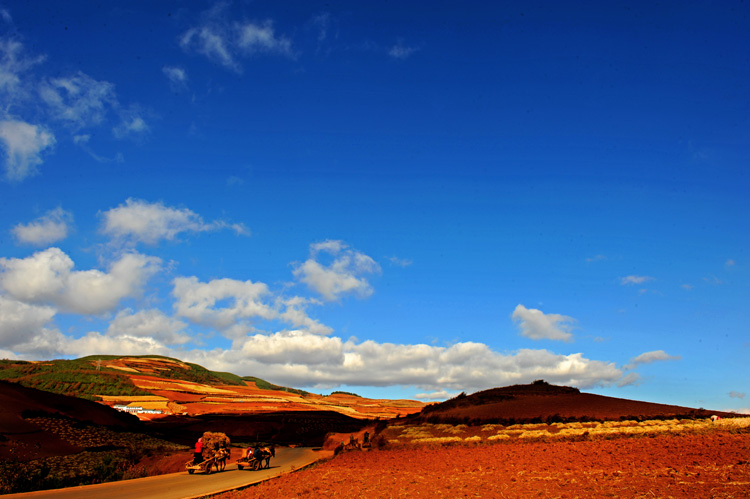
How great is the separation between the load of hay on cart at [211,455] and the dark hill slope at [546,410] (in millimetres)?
23089

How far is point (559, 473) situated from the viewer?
1630 centimetres

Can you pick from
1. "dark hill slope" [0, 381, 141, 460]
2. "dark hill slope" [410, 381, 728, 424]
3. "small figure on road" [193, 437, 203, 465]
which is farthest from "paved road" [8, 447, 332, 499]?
"dark hill slope" [410, 381, 728, 424]

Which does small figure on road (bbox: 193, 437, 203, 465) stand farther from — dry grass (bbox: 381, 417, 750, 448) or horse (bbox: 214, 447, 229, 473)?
dry grass (bbox: 381, 417, 750, 448)

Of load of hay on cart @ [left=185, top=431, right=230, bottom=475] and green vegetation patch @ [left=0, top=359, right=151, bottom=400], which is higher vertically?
green vegetation patch @ [left=0, top=359, right=151, bottom=400]

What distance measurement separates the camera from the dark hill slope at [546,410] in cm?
3588

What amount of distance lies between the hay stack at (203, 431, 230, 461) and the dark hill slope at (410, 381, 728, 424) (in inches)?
901

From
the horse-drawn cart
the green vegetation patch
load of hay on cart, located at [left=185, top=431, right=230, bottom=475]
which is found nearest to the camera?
the horse-drawn cart

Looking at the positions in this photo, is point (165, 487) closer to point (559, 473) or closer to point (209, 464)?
point (209, 464)

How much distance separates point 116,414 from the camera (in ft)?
139

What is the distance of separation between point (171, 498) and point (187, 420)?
54.2m

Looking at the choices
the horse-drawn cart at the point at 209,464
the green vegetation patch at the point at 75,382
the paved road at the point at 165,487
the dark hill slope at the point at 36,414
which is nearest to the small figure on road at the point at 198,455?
the horse-drawn cart at the point at 209,464

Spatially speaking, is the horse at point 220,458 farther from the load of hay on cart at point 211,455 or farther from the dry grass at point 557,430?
the dry grass at point 557,430

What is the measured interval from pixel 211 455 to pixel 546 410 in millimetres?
29073

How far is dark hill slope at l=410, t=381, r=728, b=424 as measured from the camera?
118 feet
